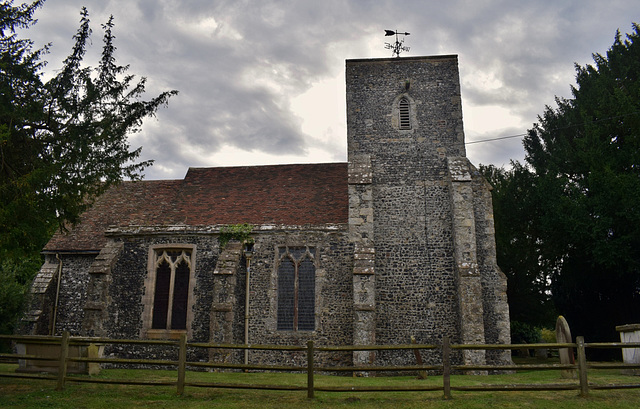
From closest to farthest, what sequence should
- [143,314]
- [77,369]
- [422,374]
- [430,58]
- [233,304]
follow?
[77,369] → [422,374] → [233,304] → [143,314] → [430,58]

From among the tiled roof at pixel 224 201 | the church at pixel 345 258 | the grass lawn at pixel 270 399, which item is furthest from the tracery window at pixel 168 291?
the grass lawn at pixel 270 399

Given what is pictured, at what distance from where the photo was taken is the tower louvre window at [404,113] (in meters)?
19.8

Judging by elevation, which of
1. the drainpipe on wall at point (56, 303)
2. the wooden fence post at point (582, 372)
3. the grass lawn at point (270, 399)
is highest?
the drainpipe on wall at point (56, 303)

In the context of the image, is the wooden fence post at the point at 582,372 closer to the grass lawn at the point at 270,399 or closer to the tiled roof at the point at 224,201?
the grass lawn at the point at 270,399

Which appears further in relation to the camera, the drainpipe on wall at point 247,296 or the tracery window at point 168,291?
the tracery window at point 168,291

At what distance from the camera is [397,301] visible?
17.5 m

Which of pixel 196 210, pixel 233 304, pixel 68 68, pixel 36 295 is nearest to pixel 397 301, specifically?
pixel 233 304

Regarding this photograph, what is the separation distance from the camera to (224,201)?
2108 centimetres

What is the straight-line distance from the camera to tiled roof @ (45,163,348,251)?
1965 centimetres

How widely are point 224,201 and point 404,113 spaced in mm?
8648

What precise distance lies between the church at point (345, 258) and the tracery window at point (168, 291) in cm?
5

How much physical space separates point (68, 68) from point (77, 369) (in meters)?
7.67

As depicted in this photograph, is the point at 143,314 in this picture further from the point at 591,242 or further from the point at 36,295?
the point at 591,242

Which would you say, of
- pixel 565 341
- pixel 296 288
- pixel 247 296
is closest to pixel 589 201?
pixel 565 341
